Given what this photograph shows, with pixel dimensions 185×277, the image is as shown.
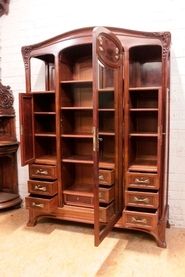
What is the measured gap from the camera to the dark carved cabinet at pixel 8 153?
3256 millimetres

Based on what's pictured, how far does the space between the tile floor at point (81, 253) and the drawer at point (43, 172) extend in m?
0.60

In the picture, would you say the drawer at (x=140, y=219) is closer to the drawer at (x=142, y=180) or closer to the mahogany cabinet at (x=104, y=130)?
the mahogany cabinet at (x=104, y=130)

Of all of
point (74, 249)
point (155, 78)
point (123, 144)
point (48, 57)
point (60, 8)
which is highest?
point (60, 8)

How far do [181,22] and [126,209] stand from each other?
6.60ft

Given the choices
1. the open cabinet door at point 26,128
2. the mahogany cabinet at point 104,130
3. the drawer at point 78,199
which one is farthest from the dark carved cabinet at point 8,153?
the drawer at point 78,199

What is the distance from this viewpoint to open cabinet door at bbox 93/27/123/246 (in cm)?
192

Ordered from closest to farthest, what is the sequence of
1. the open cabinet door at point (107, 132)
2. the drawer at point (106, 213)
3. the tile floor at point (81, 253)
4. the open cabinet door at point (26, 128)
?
the open cabinet door at point (107, 132) < the tile floor at point (81, 253) < the drawer at point (106, 213) < the open cabinet door at point (26, 128)

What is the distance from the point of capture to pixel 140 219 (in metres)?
2.41

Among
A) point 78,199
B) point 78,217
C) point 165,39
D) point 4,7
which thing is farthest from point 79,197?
point 4,7

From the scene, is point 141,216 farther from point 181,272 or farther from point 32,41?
point 32,41

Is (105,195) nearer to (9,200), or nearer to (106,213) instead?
(106,213)

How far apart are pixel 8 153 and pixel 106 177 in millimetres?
1491

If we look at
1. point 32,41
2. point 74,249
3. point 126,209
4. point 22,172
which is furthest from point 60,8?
point 74,249

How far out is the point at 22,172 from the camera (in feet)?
11.4
